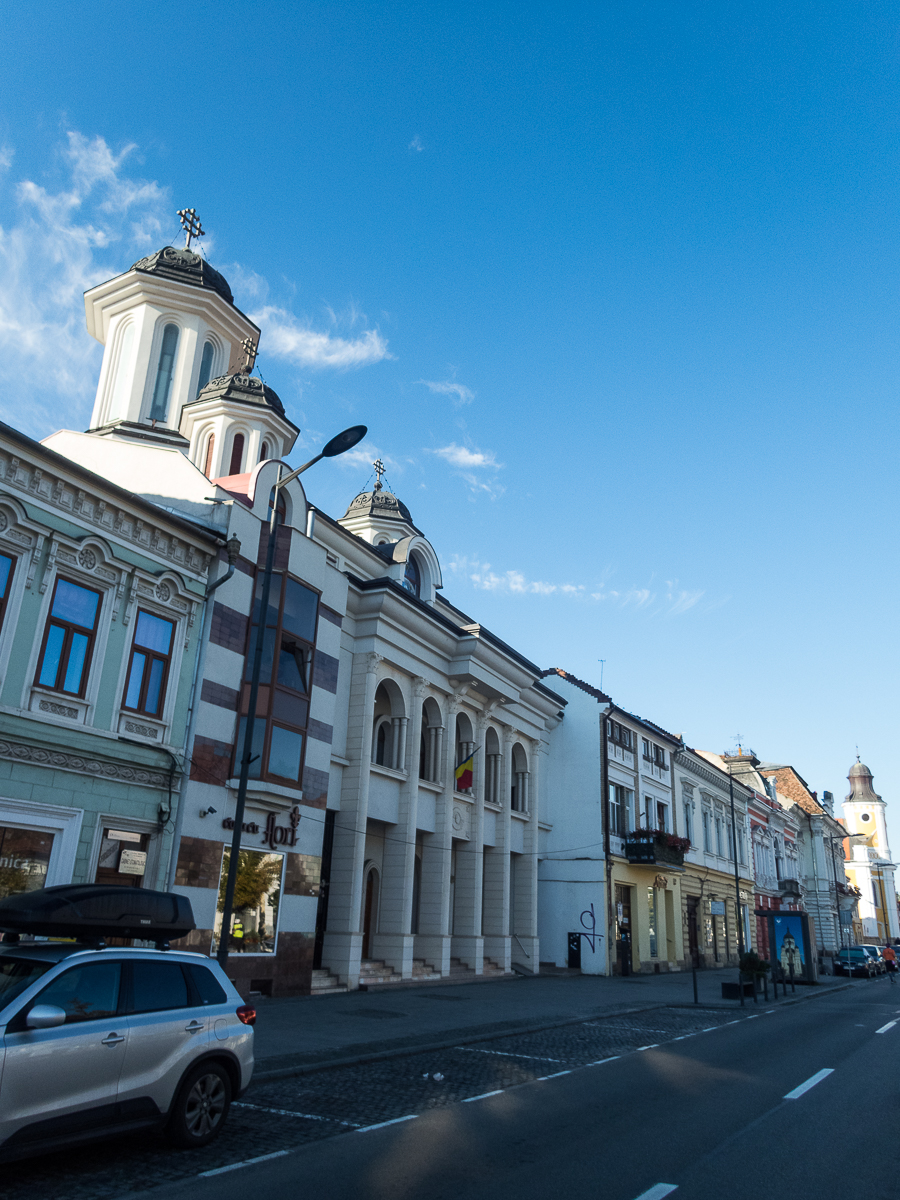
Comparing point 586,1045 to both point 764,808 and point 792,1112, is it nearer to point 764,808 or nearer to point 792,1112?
point 792,1112

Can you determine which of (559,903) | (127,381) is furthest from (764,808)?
(127,381)

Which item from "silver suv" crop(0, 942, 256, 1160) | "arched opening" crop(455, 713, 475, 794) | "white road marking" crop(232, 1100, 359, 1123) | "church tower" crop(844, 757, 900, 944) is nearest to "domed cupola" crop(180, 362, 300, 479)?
"arched opening" crop(455, 713, 475, 794)

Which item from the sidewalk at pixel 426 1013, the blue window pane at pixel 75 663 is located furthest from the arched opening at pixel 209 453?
the sidewalk at pixel 426 1013

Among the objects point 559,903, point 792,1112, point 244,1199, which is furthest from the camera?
point 559,903

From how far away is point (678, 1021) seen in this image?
19484mm

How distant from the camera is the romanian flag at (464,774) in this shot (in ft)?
97.0

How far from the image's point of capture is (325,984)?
72.7 feet

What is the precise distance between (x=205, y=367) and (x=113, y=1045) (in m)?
26.9

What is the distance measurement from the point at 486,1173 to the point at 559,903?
100 ft

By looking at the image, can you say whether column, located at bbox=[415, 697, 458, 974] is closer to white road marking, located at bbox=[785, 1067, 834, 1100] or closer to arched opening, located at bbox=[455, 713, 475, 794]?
arched opening, located at bbox=[455, 713, 475, 794]

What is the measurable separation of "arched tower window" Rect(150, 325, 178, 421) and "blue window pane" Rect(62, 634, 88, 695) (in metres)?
14.8

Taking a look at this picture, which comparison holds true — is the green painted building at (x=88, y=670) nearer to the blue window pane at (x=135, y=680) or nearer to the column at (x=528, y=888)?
the blue window pane at (x=135, y=680)

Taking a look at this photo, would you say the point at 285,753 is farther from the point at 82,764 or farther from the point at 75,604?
the point at 75,604

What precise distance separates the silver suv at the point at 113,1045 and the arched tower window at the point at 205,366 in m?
25.1
